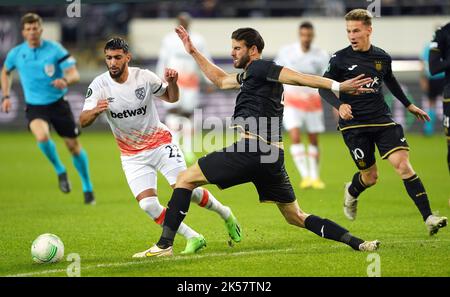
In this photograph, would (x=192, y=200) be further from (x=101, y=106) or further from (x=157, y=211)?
(x=101, y=106)

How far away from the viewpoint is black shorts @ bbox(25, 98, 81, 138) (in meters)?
14.2

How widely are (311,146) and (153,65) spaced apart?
13610 mm

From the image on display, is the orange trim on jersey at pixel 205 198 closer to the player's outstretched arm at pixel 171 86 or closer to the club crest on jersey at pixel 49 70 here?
the player's outstretched arm at pixel 171 86

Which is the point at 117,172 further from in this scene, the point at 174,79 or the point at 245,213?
the point at 174,79

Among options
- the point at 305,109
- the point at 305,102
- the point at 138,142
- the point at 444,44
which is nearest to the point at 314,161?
the point at 305,109

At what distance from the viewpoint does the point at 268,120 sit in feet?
28.3

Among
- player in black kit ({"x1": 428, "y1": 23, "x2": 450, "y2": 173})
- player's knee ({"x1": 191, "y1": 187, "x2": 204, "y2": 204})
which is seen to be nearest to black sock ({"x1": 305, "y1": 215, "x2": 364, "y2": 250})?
player's knee ({"x1": 191, "y1": 187, "x2": 204, "y2": 204})

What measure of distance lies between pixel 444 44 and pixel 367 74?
2.08m

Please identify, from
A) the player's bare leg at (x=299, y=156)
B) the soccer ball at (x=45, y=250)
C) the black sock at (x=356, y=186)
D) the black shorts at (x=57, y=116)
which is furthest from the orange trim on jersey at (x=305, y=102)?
the soccer ball at (x=45, y=250)

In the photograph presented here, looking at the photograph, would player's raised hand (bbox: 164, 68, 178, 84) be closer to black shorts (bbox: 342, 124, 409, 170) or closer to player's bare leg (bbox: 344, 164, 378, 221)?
black shorts (bbox: 342, 124, 409, 170)

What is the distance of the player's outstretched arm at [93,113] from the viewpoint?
8.67 metres

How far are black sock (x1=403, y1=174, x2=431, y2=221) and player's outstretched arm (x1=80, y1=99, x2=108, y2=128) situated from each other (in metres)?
3.71

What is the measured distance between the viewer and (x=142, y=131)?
973cm

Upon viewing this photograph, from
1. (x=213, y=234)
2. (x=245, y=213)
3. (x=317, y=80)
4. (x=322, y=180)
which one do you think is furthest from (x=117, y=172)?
(x=317, y=80)
